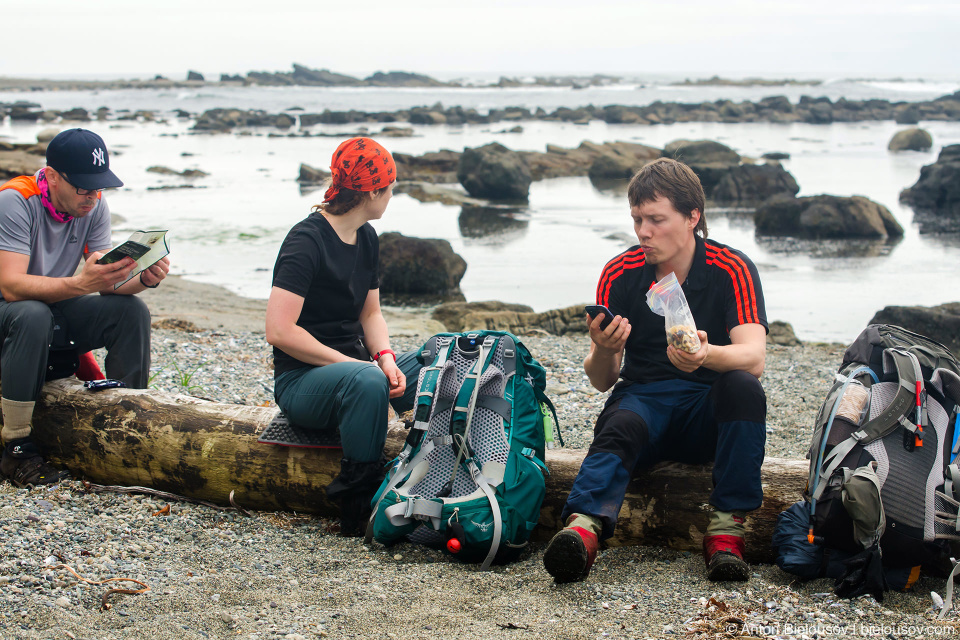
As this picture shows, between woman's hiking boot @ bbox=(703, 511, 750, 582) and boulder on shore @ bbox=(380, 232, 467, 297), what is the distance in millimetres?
9534

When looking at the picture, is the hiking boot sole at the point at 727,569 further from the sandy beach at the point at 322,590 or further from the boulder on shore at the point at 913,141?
the boulder on shore at the point at 913,141

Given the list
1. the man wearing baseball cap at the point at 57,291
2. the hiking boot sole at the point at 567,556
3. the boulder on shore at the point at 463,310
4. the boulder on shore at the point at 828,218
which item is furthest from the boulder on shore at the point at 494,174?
the hiking boot sole at the point at 567,556

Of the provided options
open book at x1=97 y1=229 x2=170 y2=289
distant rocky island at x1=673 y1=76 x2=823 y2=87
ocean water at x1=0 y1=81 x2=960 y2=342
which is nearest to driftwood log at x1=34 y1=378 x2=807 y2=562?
open book at x1=97 y1=229 x2=170 y2=289

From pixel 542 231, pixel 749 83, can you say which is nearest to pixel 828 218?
pixel 542 231

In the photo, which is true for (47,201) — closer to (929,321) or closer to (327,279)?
(327,279)

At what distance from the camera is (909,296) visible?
12398 mm

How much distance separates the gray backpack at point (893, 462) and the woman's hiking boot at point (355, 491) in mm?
1944

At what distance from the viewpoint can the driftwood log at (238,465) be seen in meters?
3.62

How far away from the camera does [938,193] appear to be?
2169 cm

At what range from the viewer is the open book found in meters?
4.16

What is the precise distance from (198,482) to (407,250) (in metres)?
9.07

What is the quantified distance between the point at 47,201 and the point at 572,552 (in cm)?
338

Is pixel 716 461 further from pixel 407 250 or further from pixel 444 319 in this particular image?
pixel 407 250

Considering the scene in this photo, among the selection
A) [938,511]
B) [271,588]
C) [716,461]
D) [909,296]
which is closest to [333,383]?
[271,588]
